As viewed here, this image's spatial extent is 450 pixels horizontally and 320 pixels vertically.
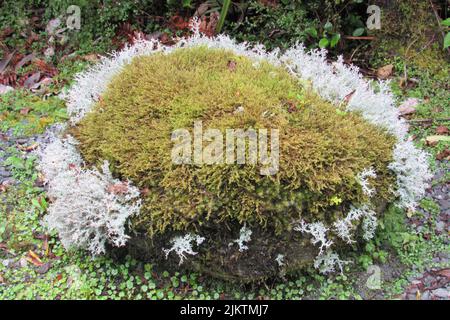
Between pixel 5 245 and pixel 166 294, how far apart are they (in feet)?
3.96

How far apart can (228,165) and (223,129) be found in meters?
0.24

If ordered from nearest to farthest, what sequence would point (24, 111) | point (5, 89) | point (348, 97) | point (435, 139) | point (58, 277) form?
point (58, 277)
point (348, 97)
point (435, 139)
point (24, 111)
point (5, 89)

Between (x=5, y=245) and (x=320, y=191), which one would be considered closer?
(x=320, y=191)

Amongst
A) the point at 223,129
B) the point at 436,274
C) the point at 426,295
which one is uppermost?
the point at 223,129

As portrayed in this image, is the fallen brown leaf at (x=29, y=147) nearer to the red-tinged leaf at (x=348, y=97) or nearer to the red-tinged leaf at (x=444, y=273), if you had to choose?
the red-tinged leaf at (x=348, y=97)

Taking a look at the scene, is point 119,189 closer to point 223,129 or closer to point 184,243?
point 184,243

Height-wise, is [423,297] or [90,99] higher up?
[90,99]

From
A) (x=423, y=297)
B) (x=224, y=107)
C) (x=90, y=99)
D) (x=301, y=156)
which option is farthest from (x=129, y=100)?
(x=423, y=297)

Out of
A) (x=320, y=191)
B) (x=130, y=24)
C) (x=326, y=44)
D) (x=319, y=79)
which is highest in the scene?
(x=130, y=24)

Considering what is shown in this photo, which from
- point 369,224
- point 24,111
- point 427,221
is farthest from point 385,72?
point 24,111

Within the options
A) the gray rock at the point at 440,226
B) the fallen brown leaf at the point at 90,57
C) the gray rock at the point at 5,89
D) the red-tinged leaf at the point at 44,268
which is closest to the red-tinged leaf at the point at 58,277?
the red-tinged leaf at the point at 44,268

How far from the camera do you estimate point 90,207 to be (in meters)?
2.90

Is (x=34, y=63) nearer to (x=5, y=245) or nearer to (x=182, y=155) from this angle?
(x=5, y=245)

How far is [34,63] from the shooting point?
550cm
